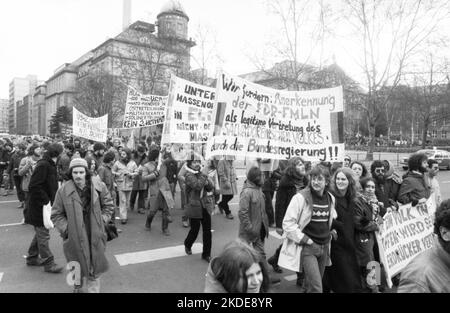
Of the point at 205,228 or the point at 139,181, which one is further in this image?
the point at 139,181

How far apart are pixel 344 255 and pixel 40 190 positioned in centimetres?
413

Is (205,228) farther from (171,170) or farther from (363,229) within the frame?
(171,170)

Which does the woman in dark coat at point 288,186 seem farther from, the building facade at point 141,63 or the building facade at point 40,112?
the building facade at point 40,112

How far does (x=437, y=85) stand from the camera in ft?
126

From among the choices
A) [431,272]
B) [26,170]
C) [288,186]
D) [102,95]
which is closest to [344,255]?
[288,186]

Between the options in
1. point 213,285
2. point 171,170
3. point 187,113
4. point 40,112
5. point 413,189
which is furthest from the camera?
point 40,112

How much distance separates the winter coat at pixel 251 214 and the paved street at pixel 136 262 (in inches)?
32.1

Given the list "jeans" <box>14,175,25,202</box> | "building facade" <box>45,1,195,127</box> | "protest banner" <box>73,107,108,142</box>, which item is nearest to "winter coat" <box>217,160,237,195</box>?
"jeans" <box>14,175,25,202</box>

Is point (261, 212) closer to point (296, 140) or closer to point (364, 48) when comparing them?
point (296, 140)

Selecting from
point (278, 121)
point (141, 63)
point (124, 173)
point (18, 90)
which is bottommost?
point (124, 173)

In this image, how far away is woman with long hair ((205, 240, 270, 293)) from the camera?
2016 millimetres

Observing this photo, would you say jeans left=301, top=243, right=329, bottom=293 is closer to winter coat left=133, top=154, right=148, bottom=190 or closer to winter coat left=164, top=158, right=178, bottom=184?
winter coat left=164, top=158, right=178, bottom=184

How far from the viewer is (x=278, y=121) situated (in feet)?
18.7

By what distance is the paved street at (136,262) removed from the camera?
15.5 ft
